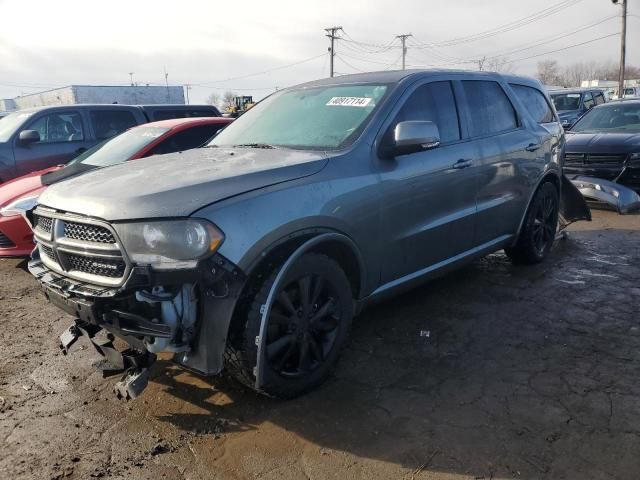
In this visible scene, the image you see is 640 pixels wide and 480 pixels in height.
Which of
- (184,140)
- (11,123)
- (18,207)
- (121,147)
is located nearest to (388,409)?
(18,207)

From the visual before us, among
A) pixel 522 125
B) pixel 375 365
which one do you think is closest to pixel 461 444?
pixel 375 365

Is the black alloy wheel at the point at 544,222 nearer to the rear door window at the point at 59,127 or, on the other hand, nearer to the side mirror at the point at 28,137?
the rear door window at the point at 59,127

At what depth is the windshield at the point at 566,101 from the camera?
1633 centimetres

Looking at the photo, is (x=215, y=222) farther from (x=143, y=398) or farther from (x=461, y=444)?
(x=461, y=444)

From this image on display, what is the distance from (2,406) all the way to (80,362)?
0.60 m

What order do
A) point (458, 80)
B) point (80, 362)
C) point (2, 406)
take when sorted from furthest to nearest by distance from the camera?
point (458, 80), point (80, 362), point (2, 406)

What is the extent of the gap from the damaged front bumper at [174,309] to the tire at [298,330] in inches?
6.1

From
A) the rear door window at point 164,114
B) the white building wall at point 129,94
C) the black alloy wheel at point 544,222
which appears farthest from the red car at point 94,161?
the white building wall at point 129,94

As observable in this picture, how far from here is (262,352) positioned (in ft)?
8.81

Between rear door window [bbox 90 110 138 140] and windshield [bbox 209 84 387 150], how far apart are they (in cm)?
487

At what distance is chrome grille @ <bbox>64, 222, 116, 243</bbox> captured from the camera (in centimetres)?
261

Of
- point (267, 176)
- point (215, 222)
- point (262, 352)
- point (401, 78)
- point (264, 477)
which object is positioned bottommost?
point (264, 477)

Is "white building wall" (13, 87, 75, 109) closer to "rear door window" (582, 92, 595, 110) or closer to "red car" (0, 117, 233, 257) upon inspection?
"rear door window" (582, 92, 595, 110)

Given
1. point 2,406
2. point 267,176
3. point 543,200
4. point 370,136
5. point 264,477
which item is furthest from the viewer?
point 543,200
